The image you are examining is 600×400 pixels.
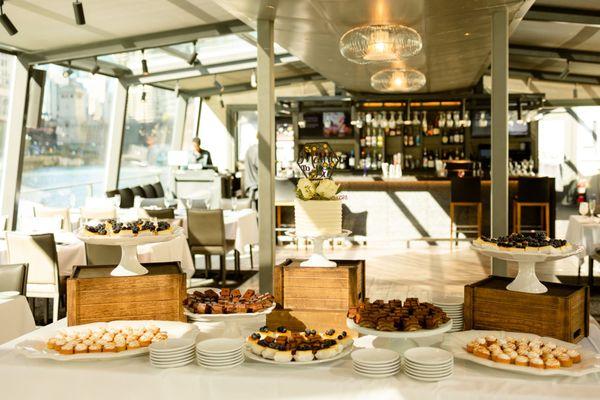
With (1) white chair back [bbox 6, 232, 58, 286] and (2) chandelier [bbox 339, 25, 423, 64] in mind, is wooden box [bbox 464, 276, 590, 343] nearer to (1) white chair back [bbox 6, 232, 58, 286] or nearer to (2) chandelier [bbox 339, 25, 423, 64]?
(2) chandelier [bbox 339, 25, 423, 64]

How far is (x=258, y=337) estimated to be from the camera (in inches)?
97.9

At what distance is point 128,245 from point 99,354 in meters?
0.83

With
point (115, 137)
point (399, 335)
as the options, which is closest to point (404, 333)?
point (399, 335)

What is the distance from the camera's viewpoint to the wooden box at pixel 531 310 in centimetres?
253

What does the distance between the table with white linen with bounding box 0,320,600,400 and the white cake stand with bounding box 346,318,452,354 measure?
129 millimetres

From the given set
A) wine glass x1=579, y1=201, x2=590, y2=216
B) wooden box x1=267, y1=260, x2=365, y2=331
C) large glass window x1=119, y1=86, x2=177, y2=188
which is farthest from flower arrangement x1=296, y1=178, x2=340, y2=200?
large glass window x1=119, y1=86, x2=177, y2=188

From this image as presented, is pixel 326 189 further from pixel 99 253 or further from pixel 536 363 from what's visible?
pixel 99 253

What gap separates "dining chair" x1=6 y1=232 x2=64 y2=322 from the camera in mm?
5762

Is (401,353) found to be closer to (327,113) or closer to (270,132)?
(270,132)

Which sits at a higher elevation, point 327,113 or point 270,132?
point 327,113

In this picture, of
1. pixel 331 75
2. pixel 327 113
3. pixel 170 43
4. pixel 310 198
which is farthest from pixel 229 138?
pixel 310 198

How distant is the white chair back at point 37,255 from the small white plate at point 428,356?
4306mm

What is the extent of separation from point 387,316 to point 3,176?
27.2 ft

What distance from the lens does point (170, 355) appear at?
2367 mm
